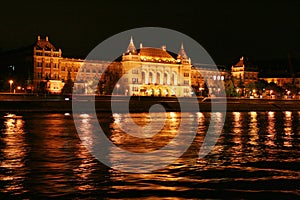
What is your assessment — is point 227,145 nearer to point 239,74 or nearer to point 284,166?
point 284,166

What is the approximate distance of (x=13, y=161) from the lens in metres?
18.5

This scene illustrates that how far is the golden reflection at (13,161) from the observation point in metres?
13.8

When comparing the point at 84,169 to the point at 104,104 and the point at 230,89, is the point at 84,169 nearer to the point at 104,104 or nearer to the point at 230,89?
the point at 104,104

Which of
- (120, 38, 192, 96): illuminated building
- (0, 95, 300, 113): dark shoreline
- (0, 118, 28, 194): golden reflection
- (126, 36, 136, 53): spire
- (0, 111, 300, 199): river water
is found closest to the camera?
(0, 111, 300, 199): river water

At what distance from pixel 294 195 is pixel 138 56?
168m

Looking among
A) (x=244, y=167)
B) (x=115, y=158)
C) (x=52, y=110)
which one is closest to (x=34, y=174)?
(x=115, y=158)

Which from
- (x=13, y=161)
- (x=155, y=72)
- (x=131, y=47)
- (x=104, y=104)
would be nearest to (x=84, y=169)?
(x=13, y=161)

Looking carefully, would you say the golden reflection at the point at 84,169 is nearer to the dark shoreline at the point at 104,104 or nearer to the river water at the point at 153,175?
the river water at the point at 153,175

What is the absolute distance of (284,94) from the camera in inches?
6806

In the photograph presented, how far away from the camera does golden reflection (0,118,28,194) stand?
1379cm

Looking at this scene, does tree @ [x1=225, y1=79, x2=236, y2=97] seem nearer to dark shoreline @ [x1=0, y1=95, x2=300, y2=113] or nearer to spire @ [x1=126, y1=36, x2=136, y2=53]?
spire @ [x1=126, y1=36, x2=136, y2=53]

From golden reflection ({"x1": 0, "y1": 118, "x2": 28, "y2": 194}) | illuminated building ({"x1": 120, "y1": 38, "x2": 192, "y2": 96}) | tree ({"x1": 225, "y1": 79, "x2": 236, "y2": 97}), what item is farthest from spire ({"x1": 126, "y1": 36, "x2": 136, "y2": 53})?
golden reflection ({"x1": 0, "y1": 118, "x2": 28, "y2": 194})

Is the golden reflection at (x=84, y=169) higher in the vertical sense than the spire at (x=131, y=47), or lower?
lower

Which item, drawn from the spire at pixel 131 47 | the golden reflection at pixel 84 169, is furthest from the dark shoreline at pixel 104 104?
the spire at pixel 131 47
